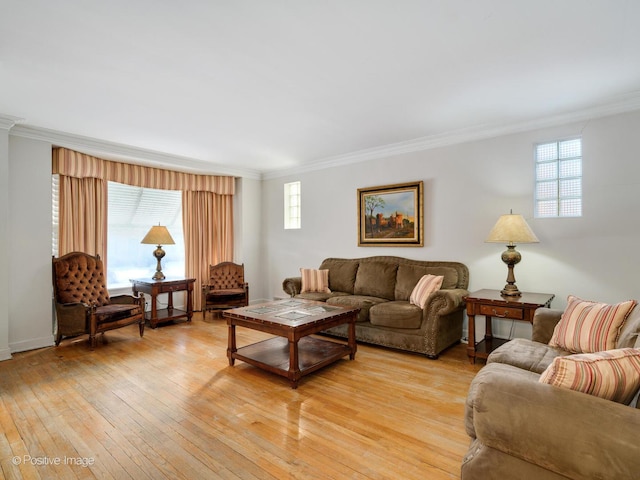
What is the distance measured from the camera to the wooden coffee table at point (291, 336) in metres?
2.95

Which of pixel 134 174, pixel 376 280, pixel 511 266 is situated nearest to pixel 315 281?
pixel 376 280

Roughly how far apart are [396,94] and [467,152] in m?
1.57

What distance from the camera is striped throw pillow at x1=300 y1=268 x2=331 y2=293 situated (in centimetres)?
495

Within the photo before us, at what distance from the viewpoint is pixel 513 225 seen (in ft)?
11.2

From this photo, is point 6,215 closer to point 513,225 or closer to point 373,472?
point 373,472

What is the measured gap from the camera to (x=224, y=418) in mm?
2410

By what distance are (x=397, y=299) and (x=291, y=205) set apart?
9.20 ft

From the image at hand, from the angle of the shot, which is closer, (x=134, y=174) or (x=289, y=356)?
(x=289, y=356)

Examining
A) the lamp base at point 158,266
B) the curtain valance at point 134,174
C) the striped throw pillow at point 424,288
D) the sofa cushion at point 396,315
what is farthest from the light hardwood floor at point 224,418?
the curtain valance at point 134,174

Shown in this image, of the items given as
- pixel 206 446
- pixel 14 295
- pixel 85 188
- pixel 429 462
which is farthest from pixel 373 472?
pixel 85 188

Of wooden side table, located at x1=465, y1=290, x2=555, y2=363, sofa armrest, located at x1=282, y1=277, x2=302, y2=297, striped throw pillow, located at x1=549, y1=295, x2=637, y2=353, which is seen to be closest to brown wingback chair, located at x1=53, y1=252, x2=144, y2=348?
sofa armrest, located at x1=282, y1=277, x2=302, y2=297

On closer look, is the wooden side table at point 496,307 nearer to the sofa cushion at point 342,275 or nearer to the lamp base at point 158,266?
the sofa cushion at point 342,275

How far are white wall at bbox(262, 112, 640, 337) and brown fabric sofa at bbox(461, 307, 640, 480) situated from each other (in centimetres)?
269

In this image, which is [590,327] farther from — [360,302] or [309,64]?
[309,64]
